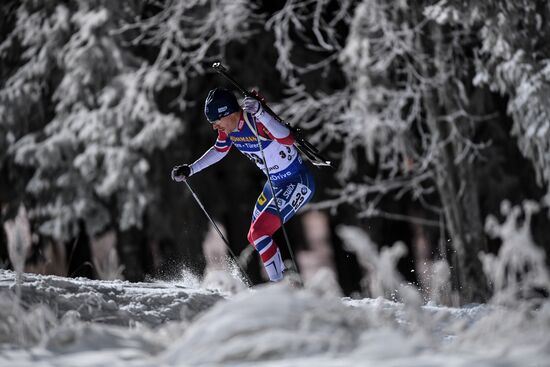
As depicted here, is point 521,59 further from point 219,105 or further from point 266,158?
point 219,105

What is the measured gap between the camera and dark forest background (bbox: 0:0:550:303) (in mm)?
12539

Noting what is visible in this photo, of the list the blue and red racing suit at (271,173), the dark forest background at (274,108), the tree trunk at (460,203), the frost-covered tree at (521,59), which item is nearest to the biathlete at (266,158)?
the blue and red racing suit at (271,173)

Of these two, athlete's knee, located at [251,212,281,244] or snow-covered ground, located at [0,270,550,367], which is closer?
snow-covered ground, located at [0,270,550,367]

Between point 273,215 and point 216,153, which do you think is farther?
point 216,153

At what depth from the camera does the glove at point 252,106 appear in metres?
7.34

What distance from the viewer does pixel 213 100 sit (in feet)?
24.9

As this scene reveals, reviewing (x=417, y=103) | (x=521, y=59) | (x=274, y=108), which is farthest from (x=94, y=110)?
(x=521, y=59)

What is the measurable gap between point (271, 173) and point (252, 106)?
877 mm

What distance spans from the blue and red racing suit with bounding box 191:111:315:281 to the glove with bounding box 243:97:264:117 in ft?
0.13

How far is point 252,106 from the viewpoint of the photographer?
735 cm

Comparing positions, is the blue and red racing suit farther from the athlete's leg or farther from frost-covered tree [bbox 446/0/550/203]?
frost-covered tree [bbox 446/0/550/203]

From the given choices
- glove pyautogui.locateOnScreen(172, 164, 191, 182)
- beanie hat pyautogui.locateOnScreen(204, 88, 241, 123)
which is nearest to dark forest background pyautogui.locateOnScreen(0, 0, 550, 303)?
glove pyautogui.locateOnScreen(172, 164, 191, 182)

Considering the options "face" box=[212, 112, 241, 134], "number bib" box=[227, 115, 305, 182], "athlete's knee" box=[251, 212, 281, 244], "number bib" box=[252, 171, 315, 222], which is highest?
"face" box=[212, 112, 241, 134]

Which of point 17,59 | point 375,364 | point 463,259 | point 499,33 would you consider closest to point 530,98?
point 499,33
